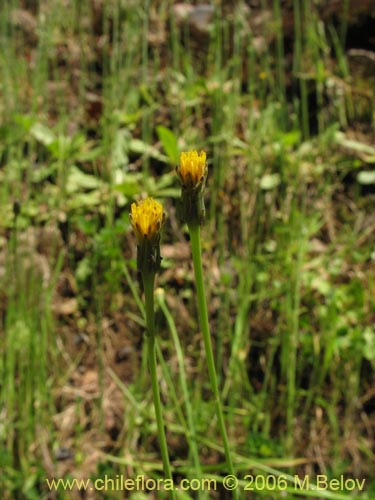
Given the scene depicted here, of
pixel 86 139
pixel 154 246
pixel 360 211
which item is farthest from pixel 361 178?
pixel 154 246

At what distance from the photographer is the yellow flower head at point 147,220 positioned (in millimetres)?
548

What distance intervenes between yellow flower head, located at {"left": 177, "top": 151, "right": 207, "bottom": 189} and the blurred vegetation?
0.39m

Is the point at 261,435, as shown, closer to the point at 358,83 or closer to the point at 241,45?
the point at 358,83

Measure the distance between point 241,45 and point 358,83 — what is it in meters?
0.54

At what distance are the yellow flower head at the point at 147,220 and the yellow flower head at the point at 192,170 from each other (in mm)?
47

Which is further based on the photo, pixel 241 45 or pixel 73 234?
pixel 241 45

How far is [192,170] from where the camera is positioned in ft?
1.87

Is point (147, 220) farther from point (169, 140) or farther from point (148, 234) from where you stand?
point (169, 140)

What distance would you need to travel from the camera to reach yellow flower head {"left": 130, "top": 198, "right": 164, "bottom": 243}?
55 cm

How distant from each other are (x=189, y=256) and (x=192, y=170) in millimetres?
1132

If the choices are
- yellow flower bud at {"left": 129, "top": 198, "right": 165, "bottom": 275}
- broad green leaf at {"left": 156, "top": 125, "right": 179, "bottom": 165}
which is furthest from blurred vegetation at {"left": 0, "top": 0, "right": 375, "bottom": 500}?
yellow flower bud at {"left": 129, "top": 198, "right": 165, "bottom": 275}

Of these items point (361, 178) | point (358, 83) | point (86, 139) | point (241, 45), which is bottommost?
point (361, 178)

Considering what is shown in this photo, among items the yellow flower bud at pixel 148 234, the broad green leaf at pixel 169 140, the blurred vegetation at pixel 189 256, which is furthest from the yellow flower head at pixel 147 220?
the broad green leaf at pixel 169 140

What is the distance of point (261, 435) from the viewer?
1229 millimetres
